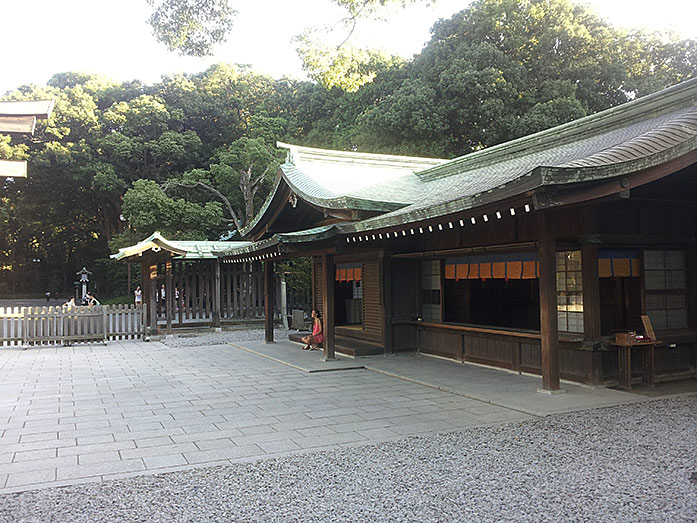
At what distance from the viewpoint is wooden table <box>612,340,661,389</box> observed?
25.5ft

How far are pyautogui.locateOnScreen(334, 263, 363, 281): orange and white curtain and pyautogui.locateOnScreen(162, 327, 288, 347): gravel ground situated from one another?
3101 mm

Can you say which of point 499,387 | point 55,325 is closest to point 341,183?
point 499,387

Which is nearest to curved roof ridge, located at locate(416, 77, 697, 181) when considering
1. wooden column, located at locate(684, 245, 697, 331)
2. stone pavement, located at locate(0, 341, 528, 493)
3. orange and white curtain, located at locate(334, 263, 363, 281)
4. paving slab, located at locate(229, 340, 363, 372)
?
wooden column, located at locate(684, 245, 697, 331)

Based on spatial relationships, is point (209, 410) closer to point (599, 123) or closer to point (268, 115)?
Answer: point (599, 123)

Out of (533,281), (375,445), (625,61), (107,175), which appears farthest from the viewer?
(107,175)

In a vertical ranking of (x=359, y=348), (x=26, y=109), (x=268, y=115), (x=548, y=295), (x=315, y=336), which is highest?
(x=268, y=115)

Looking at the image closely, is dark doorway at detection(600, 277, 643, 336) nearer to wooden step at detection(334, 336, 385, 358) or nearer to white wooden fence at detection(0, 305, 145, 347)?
wooden step at detection(334, 336, 385, 358)

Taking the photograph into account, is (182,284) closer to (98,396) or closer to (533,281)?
(98,396)

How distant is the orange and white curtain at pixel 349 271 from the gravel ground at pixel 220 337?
3101 millimetres

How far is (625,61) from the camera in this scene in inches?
995

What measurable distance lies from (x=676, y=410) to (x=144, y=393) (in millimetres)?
7417

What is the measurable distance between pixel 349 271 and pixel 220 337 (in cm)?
533

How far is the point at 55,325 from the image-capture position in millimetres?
14680

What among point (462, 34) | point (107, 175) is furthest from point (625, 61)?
point (107, 175)
